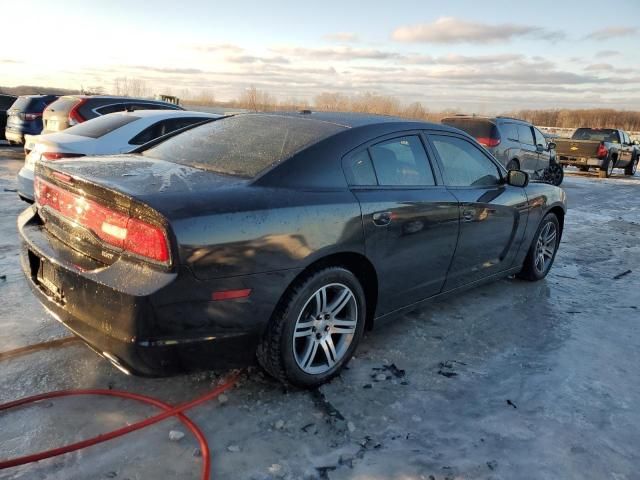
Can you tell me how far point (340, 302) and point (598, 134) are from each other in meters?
19.5

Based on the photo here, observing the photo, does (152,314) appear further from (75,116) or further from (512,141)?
(512,141)

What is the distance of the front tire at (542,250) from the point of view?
5.05m

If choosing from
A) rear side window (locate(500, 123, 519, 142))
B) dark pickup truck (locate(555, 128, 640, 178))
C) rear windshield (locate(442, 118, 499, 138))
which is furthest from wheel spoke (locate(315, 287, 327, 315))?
dark pickup truck (locate(555, 128, 640, 178))

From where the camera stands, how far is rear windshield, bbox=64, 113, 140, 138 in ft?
Result: 20.1

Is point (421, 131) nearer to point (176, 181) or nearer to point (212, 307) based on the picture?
point (176, 181)

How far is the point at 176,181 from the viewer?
264cm

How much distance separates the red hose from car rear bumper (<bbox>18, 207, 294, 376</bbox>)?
32 cm

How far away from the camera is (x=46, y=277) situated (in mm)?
2738

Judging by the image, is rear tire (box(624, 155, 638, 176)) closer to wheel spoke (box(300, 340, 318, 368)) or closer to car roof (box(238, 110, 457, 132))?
car roof (box(238, 110, 457, 132))

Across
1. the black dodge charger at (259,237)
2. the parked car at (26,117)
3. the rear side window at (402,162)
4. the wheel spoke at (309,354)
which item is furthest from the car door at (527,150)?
the parked car at (26,117)

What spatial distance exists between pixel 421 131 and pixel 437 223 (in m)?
0.72

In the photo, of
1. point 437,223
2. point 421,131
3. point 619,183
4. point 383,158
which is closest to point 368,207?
point 383,158

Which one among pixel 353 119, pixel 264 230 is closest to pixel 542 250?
pixel 353 119

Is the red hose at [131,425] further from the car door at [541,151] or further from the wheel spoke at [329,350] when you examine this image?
the car door at [541,151]
